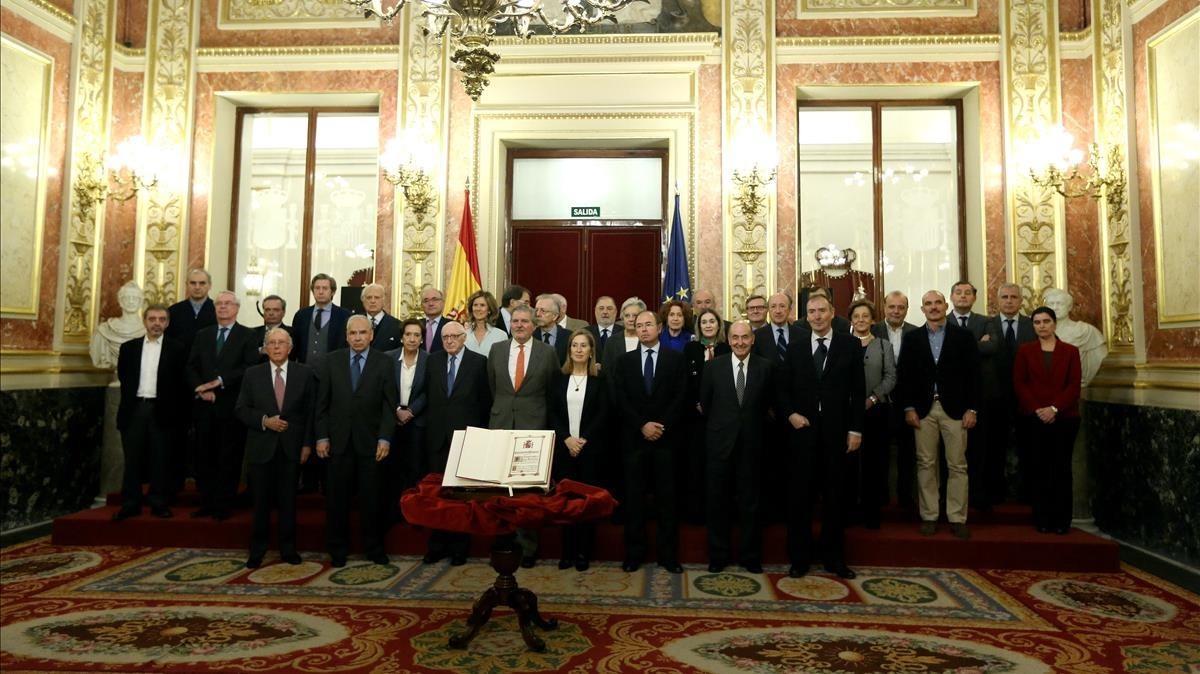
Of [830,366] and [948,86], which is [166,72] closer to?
[830,366]

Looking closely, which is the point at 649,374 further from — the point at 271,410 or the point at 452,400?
the point at 271,410

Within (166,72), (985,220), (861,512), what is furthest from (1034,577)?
(166,72)

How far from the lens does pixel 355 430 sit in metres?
4.96

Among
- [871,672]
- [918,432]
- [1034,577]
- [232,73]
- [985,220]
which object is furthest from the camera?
[232,73]

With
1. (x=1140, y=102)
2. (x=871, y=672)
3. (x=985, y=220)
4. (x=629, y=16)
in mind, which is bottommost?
(x=871, y=672)

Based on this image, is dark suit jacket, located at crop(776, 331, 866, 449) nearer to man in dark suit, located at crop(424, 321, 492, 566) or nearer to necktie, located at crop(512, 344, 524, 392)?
necktie, located at crop(512, 344, 524, 392)


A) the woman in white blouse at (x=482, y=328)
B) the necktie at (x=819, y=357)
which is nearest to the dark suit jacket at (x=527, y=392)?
the woman in white blouse at (x=482, y=328)

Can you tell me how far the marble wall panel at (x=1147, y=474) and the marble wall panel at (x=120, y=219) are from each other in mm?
8320

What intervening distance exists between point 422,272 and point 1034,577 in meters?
5.39

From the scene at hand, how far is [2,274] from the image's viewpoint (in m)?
5.94

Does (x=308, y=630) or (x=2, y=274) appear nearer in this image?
(x=308, y=630)

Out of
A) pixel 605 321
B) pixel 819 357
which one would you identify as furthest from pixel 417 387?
pixel 819 357

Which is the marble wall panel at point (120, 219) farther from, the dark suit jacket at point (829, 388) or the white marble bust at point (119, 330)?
the dark suit jacket at point (829, 388)

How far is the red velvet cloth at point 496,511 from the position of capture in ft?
11.0
